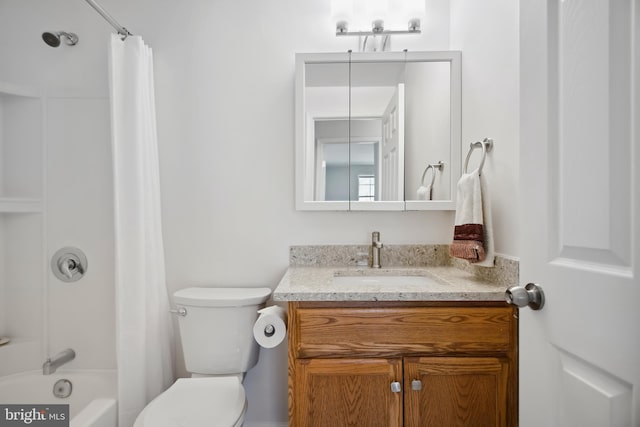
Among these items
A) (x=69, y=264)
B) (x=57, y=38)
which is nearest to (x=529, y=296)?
(x=69, y=264)

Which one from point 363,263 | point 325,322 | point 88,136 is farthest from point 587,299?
point 88,136

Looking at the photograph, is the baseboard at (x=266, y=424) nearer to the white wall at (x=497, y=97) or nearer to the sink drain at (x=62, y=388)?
the sink drain at (x=62, y=388)

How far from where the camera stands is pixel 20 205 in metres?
1.27

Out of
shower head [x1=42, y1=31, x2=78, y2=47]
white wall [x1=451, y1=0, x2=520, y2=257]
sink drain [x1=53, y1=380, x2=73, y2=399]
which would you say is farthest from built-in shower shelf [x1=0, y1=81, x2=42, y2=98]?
white wall [x1=451, y1=0, x2=520, y2=257]

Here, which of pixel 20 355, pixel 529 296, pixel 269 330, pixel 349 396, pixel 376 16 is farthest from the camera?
pixel 376 16

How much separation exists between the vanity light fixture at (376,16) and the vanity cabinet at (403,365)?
135 centimetres

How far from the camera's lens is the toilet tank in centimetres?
136

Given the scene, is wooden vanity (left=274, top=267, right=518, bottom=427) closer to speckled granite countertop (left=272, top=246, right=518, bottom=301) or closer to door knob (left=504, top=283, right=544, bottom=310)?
speckled granite countertop (left=272, top=246, right=518, bottom=301)

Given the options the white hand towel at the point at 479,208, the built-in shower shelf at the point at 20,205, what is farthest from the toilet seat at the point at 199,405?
the white hand towel at the point at 479,208

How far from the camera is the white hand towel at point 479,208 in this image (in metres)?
1.18

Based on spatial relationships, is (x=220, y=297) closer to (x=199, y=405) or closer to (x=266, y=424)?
(x=199, y=405)

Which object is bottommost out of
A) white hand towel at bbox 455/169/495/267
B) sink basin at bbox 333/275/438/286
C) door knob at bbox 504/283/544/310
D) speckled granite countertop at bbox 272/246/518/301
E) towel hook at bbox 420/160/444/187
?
sink basin at bbox 333/275/438/286

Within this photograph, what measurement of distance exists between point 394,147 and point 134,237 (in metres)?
1.31

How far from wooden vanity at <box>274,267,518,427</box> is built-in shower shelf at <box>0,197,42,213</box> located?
117cm
